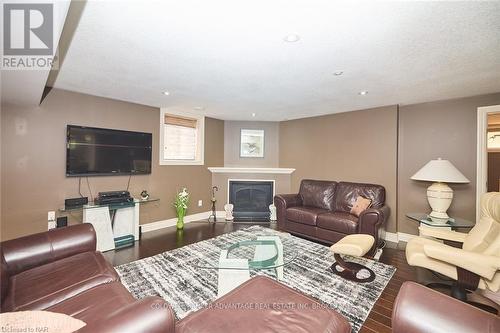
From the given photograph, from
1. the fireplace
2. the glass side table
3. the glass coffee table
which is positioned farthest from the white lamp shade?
the fireplace

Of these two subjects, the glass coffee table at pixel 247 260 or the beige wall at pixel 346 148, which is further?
the beige wall at pixel 346 148

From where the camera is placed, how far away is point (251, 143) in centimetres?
542

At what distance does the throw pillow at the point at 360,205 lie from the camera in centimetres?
352

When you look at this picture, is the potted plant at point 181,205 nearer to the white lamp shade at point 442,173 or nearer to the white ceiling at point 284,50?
the white ceiling at point 284,50

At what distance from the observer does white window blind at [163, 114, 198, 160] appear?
4.47 metres

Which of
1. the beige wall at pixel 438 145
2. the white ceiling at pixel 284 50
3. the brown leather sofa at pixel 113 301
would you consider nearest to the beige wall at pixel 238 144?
the white ceiling at pixel 284 50

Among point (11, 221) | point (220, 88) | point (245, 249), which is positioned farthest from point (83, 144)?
point (245, 249)

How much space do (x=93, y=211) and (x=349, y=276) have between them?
3451 millimetres

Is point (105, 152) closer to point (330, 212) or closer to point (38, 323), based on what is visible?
point (38, 323)

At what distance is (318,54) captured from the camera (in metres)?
2.05

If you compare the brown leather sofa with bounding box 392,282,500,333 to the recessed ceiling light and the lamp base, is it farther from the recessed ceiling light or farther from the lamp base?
the lamp base

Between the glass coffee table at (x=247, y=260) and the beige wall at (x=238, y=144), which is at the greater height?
the beige wall at (x=238, y=144)

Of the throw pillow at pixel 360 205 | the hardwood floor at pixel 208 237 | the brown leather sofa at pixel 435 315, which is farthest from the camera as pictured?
the throw pillow at pixel 360 205

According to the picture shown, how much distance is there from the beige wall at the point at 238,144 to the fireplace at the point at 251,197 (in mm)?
474
